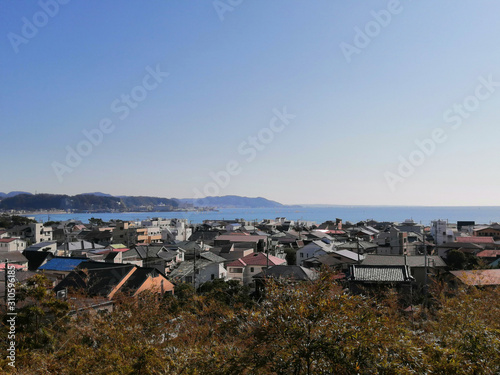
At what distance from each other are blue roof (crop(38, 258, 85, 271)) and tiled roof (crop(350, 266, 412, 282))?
1618cm

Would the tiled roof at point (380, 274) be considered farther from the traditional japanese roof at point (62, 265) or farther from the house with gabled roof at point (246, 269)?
the traditional japanese roof at point (62, 265)

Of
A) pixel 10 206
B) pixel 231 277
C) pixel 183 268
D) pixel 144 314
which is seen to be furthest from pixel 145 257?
pixel 10 206

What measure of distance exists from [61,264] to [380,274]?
18618 mm

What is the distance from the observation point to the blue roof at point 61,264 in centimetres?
2116

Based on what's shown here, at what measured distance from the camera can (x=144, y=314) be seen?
29.7ft

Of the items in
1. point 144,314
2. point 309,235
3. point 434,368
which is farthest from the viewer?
point 309,235

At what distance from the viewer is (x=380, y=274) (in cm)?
1761

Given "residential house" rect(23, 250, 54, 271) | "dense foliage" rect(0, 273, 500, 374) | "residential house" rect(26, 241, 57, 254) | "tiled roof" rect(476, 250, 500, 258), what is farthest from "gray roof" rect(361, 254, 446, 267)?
"residential house" rect(26, 241, 57, 254)

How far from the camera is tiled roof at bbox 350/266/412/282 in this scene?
56.6 feet

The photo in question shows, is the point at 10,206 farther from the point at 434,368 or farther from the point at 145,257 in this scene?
the point at 434,368

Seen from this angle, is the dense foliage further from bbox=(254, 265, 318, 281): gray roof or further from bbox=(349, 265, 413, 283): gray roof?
bbox=(254, 265, 318, 281): gray roof

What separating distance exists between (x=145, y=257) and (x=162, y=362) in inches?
968

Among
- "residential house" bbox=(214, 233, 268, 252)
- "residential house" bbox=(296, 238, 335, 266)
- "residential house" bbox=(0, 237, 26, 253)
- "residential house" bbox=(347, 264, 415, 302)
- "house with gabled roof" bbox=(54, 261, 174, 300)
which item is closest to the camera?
"house with gabled roof" bbox=(54, 261, 174, 300)

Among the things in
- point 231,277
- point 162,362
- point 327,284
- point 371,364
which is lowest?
point 231,277
